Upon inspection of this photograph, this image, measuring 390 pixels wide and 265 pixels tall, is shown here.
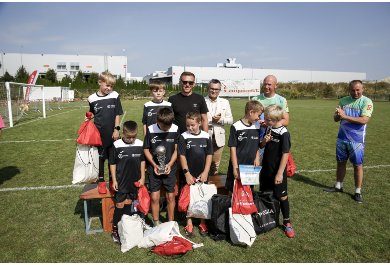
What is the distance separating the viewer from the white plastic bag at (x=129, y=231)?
3625mm

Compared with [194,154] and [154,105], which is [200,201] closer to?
[194,154]

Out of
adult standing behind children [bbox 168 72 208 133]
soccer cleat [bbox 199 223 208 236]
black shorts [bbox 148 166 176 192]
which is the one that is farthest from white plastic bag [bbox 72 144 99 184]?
soccer cleat [bbox 199 223 208 236]

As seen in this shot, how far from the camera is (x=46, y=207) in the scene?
4938 mm

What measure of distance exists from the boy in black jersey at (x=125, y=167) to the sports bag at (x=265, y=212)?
1.68m

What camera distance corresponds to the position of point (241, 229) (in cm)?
371

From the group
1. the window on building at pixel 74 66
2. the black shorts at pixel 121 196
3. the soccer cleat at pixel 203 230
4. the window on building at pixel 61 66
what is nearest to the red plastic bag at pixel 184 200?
the soccer cleat at pixel 203 230

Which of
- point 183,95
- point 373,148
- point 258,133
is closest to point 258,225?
point 258,133

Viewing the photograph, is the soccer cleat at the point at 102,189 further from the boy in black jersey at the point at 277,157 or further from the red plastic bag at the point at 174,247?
the boy in black jersey at the point at 277,157

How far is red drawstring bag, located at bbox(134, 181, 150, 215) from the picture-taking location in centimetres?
391

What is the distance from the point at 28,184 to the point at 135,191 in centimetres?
340

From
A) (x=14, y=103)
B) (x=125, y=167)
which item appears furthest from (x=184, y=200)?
(x=14, y=103)

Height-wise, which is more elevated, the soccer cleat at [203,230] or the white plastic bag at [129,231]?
the white plastic bag at [129,231]

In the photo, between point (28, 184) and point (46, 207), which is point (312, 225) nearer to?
point (46, 207)

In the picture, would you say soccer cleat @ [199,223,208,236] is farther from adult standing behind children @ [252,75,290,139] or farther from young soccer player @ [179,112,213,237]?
adult standing behind children @ [252,75,290,139]
